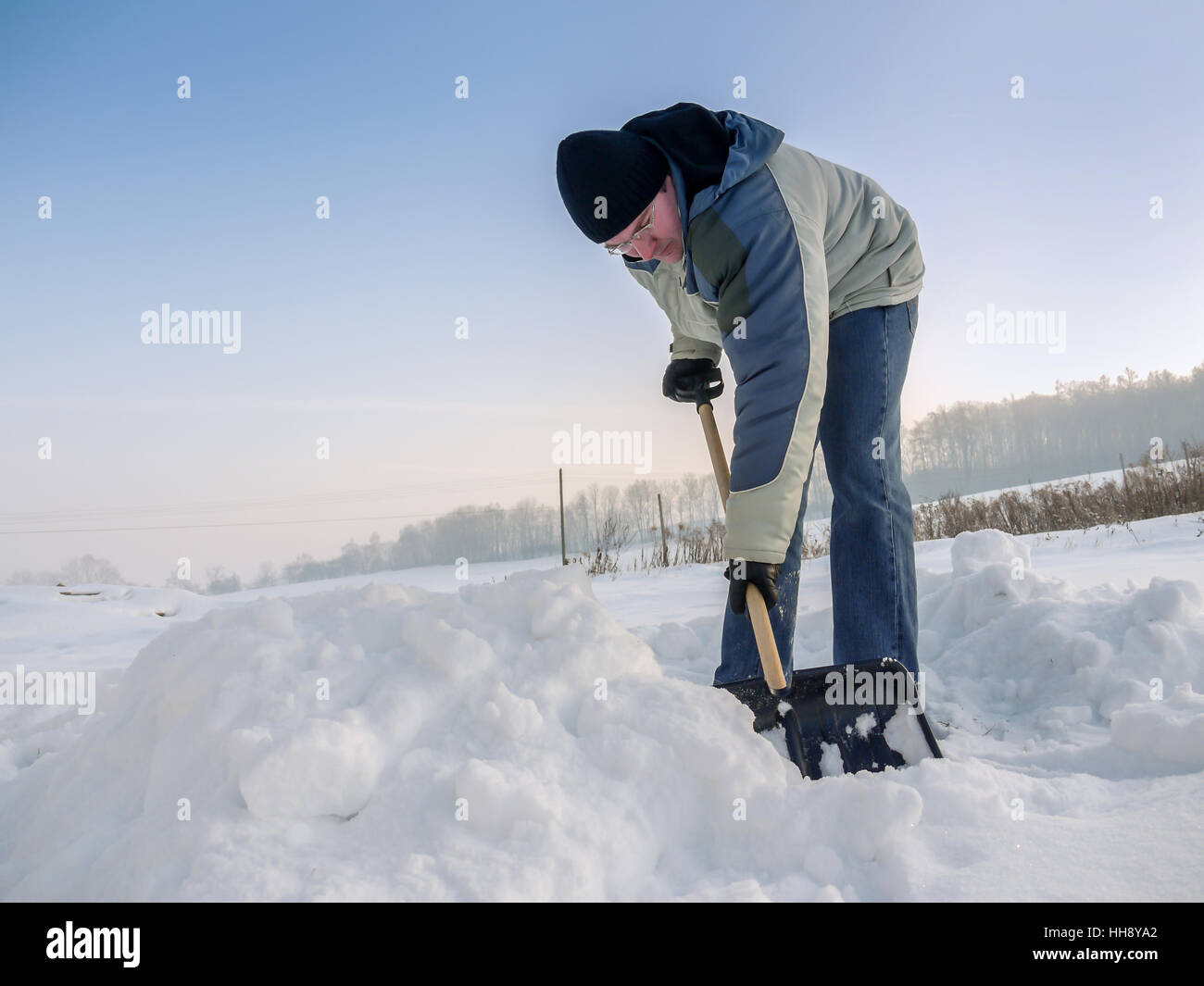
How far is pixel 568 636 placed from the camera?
1.68 metres

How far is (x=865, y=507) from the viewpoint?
2059mm

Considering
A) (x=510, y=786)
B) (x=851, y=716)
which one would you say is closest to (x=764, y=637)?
(x=851, y=716)

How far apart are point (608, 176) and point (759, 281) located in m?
0.43

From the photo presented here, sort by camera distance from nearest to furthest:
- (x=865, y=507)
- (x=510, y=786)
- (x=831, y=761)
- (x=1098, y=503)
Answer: (x=510, y=786) → (x=831, y=761) → (x=865, y=507) → (x=1098, y=503)

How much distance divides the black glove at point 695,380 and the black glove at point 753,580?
0.97 meters

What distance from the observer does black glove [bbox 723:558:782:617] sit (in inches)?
63.8

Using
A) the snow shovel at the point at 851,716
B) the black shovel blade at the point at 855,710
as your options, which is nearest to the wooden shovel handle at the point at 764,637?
the snow shovel at the point at 851,716

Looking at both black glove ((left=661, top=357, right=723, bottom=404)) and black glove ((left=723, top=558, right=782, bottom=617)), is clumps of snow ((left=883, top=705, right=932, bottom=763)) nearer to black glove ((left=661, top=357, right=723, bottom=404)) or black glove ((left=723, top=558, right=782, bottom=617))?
black glove ((left=723, top=558, right=782, bottom=617))

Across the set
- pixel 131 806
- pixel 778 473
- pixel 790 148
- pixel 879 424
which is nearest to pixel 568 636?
pixel 778 473

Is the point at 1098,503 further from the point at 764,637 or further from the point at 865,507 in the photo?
the point at 764,637

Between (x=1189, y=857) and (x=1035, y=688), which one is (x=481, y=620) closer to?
(x=1189, y=857)

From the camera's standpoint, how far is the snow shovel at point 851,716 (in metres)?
1.77

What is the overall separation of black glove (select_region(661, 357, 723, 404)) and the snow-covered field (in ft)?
2.96

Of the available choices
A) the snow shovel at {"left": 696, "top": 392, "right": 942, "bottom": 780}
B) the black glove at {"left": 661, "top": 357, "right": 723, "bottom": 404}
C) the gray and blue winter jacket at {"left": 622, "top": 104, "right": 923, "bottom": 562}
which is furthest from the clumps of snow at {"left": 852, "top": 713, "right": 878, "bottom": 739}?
the black glove at {"left": 661, "top": 357, "right": 723, "bottom": 404}
